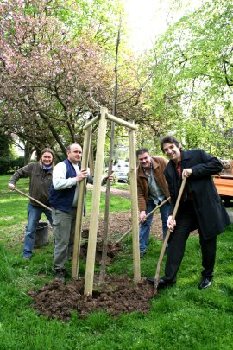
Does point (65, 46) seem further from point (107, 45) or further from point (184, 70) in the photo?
point (107, 45)

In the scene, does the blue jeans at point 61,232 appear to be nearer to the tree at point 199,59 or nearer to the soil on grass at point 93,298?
the soil on grass at point 93,298

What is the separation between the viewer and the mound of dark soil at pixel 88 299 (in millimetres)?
4770

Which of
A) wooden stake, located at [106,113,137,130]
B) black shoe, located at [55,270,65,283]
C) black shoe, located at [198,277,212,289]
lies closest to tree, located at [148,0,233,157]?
wooden stake, located at [106,113,137,130]

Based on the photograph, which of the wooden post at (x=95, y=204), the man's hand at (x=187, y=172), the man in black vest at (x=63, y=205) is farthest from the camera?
the man in black vest at (x=63, y=205)

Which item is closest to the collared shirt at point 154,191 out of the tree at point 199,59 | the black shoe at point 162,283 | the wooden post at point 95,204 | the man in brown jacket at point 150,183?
the man in brown jacket at point 150,183

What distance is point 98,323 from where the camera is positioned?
4.48 metres

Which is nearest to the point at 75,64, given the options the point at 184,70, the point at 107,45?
the point at 184,70

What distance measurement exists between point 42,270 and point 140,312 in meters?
2.16

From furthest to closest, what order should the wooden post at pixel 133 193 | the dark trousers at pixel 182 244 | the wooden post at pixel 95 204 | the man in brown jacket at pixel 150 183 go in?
the man in brown jacket at pixel 150 183 → the wooden post at pixel 133 193 → the dark trousers at pixel 182 244 → the wooden post at pixel 95 204

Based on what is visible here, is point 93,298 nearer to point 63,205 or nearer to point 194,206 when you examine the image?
point 63,205

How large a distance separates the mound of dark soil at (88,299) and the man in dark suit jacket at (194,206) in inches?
18.5

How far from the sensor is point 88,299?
4.95 meters

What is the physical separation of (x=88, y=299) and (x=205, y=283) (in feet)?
5.32

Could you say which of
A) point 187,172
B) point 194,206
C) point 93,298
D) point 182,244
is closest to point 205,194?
point 194,206
